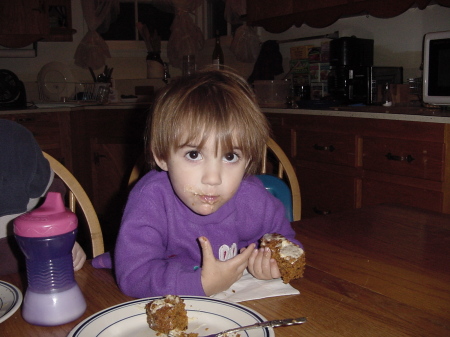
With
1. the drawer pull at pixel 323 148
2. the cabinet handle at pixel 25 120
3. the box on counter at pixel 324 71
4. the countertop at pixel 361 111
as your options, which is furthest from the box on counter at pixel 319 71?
the cabinet handle at pixel 25 120

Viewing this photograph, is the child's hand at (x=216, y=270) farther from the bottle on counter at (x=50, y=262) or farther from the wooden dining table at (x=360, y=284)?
the bottle on counter at (x=50, y=262)

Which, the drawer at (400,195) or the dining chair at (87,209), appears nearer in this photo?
the dining chair at (87,209)

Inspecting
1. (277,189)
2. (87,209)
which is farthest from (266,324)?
(277,189)

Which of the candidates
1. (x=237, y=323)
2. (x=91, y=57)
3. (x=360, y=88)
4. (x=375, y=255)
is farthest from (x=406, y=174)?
(x=91, y=57)

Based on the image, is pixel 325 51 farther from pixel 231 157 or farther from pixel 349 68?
pixel 231 157

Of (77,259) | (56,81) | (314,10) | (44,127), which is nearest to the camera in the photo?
(77,259)

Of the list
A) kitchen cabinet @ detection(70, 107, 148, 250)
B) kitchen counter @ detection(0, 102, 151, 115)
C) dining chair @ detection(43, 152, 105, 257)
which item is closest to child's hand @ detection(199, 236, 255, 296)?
dining chair @ detection(43, 152, 105, 257)

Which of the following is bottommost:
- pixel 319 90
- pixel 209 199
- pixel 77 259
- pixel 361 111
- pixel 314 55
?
pixel 77 259

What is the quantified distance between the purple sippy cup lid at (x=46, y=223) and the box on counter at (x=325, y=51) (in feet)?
10.2

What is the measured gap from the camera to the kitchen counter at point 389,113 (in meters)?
2.24

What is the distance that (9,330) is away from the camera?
0.59 meters

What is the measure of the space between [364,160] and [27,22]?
9.00 ft

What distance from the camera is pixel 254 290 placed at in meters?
0.71

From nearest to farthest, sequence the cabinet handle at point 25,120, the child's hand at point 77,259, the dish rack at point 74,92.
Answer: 1. the child's hand at point 77,259
2. the cabinet handle at point 25,120
3. the dish rack at point 74,92
